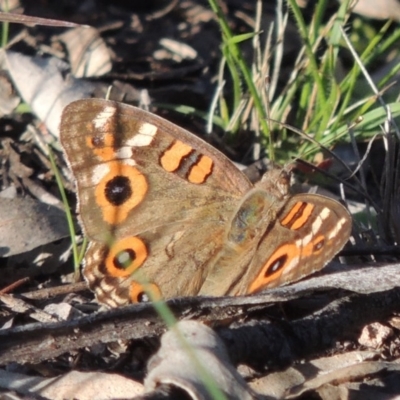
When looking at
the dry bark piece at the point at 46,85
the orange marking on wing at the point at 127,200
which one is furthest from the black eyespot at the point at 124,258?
the dry bark piece at the point at 46,85

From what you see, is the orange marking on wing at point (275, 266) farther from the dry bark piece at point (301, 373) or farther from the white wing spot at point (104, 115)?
the white wing spot at point (104, 115)

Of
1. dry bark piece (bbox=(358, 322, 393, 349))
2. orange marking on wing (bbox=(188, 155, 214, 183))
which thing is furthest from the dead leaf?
dry bark piece (bbox=(358, 322, 393, 349))

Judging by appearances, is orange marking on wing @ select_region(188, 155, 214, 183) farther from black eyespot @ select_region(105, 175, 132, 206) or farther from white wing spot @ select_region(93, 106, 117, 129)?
white wing spot @ select_region(93, 106, 117, 129)

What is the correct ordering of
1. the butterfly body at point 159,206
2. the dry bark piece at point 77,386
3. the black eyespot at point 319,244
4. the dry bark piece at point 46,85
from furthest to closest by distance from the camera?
1. the dry bark piece at point 46,85
2. the butterfly body at point 159,206
3. the black eyespot at point 319,244
4. the dry bark piece at point 77,386

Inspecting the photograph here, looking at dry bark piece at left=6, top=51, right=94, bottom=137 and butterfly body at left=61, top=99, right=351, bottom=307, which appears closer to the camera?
butterfly body at left=61, top=99, right=351, bottom=307

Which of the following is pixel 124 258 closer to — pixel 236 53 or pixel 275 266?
pixel 275 266

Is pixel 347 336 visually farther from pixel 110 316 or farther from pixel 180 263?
pixel 110 316

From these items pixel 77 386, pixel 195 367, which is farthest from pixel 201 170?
pixel 195 367

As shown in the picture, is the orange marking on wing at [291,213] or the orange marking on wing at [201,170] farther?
the orange marking on wing at [201,170]
